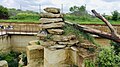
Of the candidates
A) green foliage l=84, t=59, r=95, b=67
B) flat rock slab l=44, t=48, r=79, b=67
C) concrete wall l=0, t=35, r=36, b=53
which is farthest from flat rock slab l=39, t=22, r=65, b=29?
concrete wall l=0, t=35, r=36, b=53

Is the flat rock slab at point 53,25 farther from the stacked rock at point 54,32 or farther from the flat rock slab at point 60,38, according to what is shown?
the flat rock slab at point 60,38

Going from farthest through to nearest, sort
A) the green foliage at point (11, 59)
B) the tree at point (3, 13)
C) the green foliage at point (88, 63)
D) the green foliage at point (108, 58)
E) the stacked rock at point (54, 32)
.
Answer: the tree at point (3, 13), the green foliage at point (11, 59), the stacked rock at point (54, 32), the green foliage at point (88, 63), the green foliage at point (108, 58)

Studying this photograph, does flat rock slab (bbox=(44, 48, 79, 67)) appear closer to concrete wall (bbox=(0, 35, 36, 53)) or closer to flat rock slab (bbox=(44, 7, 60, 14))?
flat rock slab (bbox=(44, 7, 60, 14))

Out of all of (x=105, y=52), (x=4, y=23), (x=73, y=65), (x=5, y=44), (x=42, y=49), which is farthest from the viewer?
→ (x=4, y=23)

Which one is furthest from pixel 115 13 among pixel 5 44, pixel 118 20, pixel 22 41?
pixel 5 44

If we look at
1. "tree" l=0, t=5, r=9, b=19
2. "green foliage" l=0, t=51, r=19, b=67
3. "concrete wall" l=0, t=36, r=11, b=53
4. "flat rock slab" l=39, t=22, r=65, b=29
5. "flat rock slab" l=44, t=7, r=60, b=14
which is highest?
"flat rock slab" l=44, t=7, r=60, b=14

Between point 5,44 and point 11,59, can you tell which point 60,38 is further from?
point 5,44

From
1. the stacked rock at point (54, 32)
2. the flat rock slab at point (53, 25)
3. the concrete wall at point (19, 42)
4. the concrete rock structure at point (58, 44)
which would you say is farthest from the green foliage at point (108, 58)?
the concrete wall at point (19, 42)

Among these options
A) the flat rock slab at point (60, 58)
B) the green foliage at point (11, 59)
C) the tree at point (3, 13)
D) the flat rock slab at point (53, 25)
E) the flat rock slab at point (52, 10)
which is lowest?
the green foliage at point (11, 59)

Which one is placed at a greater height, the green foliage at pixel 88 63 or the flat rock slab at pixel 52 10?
the flat rock slab at pixel 52 10

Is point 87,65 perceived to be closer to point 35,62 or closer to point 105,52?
point 105,52

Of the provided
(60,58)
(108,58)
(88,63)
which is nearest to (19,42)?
(60,58)

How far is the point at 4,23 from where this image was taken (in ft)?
55.7

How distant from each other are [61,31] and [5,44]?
8.79 m
